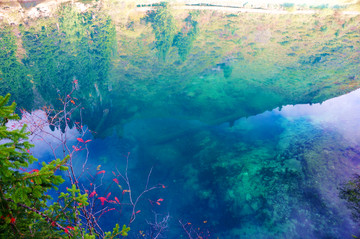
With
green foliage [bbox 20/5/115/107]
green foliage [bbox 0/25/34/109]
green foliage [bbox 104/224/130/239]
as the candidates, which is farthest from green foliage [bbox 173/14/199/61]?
green foliage [bbox 104/224/130/239]

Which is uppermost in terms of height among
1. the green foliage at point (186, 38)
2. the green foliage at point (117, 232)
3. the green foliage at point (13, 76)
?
the green foliage at point (186, 38)

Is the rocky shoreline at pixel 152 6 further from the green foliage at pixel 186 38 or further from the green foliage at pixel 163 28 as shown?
the green foliage at pixel 186 38

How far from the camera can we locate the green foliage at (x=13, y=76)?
14203 mm

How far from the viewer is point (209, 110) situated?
520 inches

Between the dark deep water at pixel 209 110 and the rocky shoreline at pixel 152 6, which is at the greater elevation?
the rocky shoreline at pixel 152 6

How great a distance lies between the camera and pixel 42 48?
2036 centimetres

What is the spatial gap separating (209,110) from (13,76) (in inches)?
633

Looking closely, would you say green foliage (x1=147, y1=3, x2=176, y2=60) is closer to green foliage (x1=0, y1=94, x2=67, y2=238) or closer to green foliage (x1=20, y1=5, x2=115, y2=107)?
green foliage (x1=20, y1=5, x2=115, y2=107)

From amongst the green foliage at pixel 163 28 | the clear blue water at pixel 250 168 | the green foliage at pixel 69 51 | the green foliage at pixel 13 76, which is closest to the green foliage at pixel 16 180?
the clear blue water at pixel 250 168

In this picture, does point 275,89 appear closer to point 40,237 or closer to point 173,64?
point 173,64

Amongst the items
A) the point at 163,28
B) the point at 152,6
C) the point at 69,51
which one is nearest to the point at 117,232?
the point at 69,51

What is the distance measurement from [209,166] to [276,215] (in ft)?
10.6

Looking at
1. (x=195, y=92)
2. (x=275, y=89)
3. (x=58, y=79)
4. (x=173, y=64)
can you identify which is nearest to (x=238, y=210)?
(x=195, y=92)

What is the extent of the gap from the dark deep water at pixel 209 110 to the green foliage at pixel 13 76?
4.9 inches
